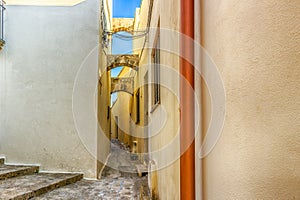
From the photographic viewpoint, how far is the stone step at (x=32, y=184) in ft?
12.0

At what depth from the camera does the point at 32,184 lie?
4285 millimetres

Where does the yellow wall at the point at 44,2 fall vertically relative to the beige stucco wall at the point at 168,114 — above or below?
above

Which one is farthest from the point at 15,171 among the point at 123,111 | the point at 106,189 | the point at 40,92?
→ the point at 123,111

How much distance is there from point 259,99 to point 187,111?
2.34ft

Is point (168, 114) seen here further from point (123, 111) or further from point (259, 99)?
point (123, 111)

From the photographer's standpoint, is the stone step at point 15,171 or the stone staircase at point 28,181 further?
the stone step at point 15,171

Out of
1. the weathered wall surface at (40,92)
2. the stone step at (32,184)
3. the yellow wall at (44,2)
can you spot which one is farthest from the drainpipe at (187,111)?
the yellow wall at (44,2)

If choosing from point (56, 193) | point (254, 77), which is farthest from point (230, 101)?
point (56, 193)

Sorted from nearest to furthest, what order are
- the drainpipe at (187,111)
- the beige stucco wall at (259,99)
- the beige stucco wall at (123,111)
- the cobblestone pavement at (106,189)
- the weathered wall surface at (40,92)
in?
1. the beige stucco wall at (259,99)
2. the drainpipe at (187,111)
3. the cobblestone pavement at (106,189)
4. the weathered wall surface at (40,92)
5. the beige stucco wall at (123,111)

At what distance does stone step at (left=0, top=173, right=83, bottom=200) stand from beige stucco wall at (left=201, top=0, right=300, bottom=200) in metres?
3.23

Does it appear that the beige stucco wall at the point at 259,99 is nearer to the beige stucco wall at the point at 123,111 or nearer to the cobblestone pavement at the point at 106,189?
the cobblestone pavement at the point at 106,189

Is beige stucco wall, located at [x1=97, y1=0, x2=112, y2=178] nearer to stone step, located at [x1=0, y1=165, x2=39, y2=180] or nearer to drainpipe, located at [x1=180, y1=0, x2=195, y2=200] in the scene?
stone step, located at [x1=0, y1=165, x2=39, y2=180]

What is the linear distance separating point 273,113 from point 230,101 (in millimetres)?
312

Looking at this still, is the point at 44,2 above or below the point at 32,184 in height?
above
